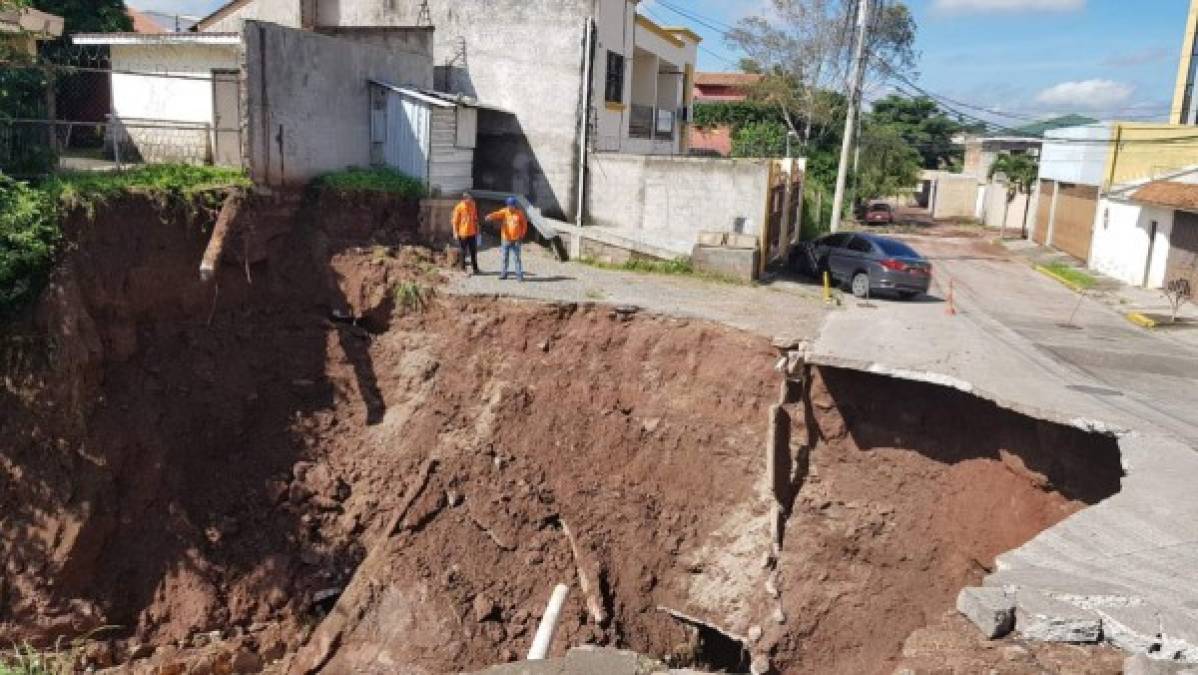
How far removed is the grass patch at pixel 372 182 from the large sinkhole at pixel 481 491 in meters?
1.89

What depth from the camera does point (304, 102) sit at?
16000mm

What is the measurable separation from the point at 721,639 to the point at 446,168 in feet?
35.3

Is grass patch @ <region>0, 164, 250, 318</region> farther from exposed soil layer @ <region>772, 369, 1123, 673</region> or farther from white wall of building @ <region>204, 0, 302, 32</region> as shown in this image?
exposed soil layer @ <region>772, 369, 1123, 673</region>

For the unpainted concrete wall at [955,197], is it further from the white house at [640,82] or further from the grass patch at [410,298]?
the grass patch at [410,298]

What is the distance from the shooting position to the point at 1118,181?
97.0 ft

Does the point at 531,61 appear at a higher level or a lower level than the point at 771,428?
higher

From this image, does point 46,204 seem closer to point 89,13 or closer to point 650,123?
point 89,13

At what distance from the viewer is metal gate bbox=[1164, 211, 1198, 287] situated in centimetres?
2309

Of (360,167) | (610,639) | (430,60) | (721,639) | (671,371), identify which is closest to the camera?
(610,639)

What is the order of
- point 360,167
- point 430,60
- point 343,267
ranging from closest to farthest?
point 343,267, point 360,167, point 430,60

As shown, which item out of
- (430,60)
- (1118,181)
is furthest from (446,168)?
(1118,181)

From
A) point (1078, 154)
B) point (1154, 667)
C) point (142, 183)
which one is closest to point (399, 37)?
point (142, 183)

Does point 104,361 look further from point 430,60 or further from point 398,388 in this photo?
point 430,60

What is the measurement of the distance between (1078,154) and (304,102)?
28.3m
